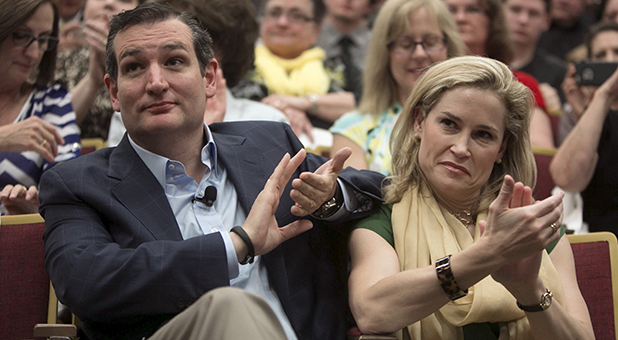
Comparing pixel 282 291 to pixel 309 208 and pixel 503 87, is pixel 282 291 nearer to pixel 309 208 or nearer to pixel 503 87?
pixel 309 208

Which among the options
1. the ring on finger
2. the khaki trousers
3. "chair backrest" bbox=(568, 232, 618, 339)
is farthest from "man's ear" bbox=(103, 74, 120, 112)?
"chair backrest" bbox=(568, 232, 618, 339)

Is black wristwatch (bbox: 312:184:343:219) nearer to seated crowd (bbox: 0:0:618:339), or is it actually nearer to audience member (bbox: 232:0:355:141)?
seated crowd (bbox: 0:0:618:339)

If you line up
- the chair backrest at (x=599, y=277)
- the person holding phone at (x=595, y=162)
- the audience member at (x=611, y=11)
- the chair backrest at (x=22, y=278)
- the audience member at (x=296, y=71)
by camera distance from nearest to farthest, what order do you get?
the chair backrest at (x=22, y=278)
the chair backrest at (x=599, y=277)
the person holding phone at (x=595, y=162)
the audience member at (x=296, y=71)
the audience member at (x=611, y=11)

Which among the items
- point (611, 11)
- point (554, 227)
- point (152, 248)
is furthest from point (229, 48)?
point (611, 11)

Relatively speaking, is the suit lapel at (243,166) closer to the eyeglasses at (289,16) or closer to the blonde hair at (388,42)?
the blonde hair at (388,42)

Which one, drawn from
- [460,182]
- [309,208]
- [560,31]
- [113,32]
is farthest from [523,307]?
[560,31]

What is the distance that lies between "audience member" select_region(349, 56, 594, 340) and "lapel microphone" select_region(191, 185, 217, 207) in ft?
1.47

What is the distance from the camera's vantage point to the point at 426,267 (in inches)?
70.6

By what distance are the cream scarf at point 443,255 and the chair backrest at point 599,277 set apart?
1.12 feet

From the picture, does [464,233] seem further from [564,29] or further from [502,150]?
[564,29]

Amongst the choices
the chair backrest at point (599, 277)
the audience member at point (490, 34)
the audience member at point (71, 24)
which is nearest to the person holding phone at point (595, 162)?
the audience member at point (490, 34)

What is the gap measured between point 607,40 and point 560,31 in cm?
164

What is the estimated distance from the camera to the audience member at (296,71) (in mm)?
3754

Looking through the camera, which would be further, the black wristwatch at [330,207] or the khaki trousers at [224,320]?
the black wristwatch at [330,207]
